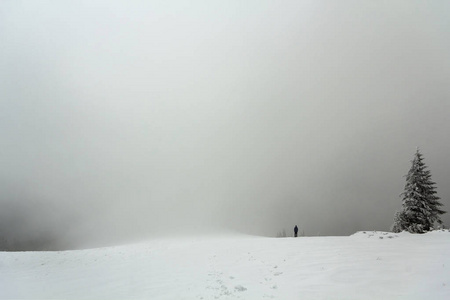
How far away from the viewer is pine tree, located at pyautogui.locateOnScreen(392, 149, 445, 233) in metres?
26.5

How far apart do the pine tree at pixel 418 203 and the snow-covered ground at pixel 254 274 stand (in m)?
4.60

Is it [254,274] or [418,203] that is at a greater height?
[418,203]

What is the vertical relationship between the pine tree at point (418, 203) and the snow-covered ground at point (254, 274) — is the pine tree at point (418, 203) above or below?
Answer: above

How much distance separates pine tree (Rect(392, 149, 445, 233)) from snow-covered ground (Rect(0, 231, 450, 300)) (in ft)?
15.1

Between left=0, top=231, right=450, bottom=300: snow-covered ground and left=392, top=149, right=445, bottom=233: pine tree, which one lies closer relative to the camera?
left=0, top=231, right=450, bottom=300: snow-covered ground

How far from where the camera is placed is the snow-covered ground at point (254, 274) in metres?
12.3

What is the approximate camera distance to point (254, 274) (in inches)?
644

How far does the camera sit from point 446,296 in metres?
10.2

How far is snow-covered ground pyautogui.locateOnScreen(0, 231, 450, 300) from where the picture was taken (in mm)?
12273

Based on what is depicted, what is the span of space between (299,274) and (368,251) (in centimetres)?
716

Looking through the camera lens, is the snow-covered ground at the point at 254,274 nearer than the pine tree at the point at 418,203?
Yes

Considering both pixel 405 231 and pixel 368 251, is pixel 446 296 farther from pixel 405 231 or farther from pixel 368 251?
pixel 405 231

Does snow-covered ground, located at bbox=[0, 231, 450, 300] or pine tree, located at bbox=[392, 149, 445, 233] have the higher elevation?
pine tree, located at bbox=[392, 149, 445, 233]

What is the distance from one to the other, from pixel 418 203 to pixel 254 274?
22.5 meters
